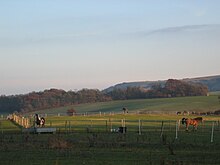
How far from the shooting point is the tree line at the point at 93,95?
471ft

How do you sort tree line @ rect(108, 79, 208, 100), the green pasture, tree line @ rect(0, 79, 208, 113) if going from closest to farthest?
1. the green pasture
2. tree line @ rect(0, 79, 208, 113)
3. tree line @ rect(108, 79, 208, 100)

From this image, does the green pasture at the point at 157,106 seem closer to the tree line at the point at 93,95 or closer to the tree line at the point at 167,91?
the tree line at the point at 93,95

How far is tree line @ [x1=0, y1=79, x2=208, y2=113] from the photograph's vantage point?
14350cm

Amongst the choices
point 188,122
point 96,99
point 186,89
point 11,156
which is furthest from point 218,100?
point 11,156

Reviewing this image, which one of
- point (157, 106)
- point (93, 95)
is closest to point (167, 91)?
point (93, 95)

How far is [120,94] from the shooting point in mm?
154250

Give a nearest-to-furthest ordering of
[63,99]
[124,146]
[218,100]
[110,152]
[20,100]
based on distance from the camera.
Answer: [110,152], [124,146], [218,100], [20,100], [63,99]

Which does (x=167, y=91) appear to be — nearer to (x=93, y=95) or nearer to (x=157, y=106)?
(x=93, y=95)

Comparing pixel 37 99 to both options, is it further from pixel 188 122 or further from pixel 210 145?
pixel 210 145

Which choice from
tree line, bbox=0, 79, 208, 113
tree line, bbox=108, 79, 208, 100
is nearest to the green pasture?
tree line, bbox=0, 79, 208, 113

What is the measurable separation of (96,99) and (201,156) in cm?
13223

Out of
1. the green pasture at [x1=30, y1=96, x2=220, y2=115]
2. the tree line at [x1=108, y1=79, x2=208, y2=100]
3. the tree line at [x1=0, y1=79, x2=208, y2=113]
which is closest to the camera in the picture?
the green pasture at [x1=30, y1=96, x2=220, y2=115]

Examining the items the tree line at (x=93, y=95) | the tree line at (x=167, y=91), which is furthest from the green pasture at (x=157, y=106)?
the tree line at (x=167, y=91)

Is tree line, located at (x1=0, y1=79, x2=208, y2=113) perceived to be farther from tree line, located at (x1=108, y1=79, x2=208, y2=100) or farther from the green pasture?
the green pasture
